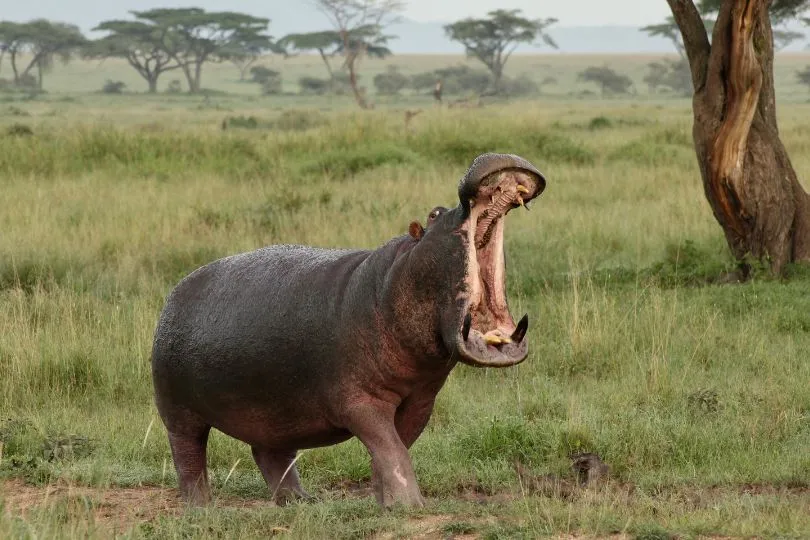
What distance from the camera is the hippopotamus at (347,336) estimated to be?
3596 mm

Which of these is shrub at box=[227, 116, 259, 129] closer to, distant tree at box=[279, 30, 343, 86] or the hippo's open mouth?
the hippo's open mouth

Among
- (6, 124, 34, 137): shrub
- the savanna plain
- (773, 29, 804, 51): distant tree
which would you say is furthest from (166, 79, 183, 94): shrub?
the savanna plain

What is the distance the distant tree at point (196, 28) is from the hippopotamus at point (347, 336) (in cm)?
5123

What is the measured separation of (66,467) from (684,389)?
118 inches

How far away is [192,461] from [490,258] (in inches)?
60.5

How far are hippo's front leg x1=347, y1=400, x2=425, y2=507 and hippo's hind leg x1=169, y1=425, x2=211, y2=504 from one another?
858 millimetres

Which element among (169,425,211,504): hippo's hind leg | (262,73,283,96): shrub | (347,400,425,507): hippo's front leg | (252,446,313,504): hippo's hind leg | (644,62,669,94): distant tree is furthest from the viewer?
(262,73,283,96): shrub

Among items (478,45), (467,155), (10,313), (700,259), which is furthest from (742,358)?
(478,45)

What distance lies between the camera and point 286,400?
411 cm

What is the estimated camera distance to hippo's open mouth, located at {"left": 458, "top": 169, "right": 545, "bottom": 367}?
3.54 metres

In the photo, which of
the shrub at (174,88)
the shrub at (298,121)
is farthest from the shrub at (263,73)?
the shrub at (298,121)

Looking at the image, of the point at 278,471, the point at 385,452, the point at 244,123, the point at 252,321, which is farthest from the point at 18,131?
the point at 385,452

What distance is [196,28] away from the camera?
186ft

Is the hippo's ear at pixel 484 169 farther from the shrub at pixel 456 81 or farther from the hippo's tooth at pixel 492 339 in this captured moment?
the shrub at pixel 456 81
